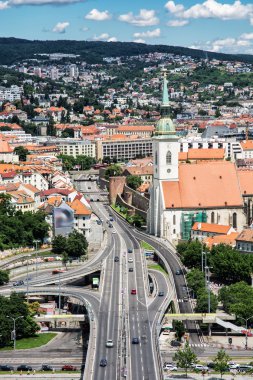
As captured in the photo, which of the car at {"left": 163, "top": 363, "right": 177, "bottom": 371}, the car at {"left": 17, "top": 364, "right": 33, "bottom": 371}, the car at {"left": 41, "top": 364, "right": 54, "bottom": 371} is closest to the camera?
the car at {"left": 163, "top": 363, "right": 177, "bottom": 371}

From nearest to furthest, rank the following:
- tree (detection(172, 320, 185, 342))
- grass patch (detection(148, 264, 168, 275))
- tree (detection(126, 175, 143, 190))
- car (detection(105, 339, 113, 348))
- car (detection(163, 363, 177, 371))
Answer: car (detection(105, 339, 113, 348)) < car (detection(163, 363, 177, 371)) < tree (detection(172, 320, 185, 342)) < grass patch (detection(148, 264, 168, 275)) < tree (detection(126, 175, 143, 190))

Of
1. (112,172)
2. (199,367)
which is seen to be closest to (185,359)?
(199,367)

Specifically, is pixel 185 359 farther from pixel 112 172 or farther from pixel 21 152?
pixel 21 152

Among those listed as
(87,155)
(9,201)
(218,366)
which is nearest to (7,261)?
(9,201)

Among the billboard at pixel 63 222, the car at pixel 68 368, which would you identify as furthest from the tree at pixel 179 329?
the billboard at pixel 63 222

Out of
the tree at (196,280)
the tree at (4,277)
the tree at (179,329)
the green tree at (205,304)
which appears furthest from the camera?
the tree at (4,277)

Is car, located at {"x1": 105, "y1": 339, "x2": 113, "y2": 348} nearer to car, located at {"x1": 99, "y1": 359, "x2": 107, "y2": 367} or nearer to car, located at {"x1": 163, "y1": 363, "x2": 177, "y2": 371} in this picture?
car, located at {"x1": 99, "y1": 359, "x2": 107, "y2": 367}

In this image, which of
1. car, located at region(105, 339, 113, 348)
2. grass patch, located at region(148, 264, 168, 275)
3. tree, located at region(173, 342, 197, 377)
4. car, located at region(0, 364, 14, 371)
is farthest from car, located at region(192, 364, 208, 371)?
grass patch, located at region(148, 264, 168, 275)

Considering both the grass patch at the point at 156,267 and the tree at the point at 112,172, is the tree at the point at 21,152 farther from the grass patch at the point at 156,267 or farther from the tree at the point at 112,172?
the grass patch at the point at 156,267
